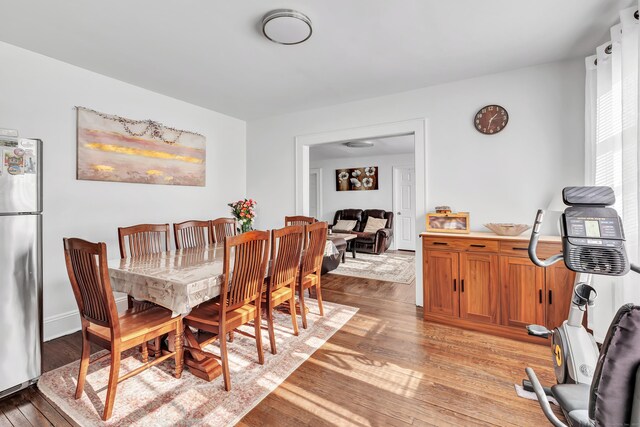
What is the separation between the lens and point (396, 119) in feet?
11.8

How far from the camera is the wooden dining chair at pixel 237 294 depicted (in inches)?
73.8

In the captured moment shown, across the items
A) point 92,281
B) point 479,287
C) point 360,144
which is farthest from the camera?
point 360,144

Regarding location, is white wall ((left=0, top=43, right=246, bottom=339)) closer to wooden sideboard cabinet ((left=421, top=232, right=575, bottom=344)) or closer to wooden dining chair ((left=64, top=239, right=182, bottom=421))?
wooden dining chair ((left=64, top=239, right=182, bottom=421))

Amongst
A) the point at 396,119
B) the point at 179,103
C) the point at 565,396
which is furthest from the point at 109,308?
the point at 396,119

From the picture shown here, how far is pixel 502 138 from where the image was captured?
3023 millimetres

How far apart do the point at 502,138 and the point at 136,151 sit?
4075mm

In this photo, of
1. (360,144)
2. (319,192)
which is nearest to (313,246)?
(360,144)

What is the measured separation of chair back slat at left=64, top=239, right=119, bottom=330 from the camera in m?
1.57

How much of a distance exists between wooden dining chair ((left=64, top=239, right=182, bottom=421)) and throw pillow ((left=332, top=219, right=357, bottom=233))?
17.9ft

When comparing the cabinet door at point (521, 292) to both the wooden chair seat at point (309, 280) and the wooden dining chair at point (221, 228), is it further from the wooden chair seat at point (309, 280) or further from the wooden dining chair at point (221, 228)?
the wooden dining chair at point (221, 228)

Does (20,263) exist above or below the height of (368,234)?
above

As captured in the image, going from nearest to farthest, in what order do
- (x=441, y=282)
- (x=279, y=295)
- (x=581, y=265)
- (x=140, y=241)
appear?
1. (x=581, y=265)
2. (x=279, y=295)
3. (x=140, y=241)
4. (x=441, y=282)

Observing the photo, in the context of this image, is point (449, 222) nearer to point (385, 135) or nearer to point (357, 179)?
point (385, 135)

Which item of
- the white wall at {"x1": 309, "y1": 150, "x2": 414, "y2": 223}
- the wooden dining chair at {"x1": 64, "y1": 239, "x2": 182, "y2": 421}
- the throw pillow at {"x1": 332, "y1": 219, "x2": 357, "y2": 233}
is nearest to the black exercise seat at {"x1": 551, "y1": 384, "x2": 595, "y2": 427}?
the wooden dining chair at {"x1": 64, "y1": 239, "x2": 182, "y2": 421}
